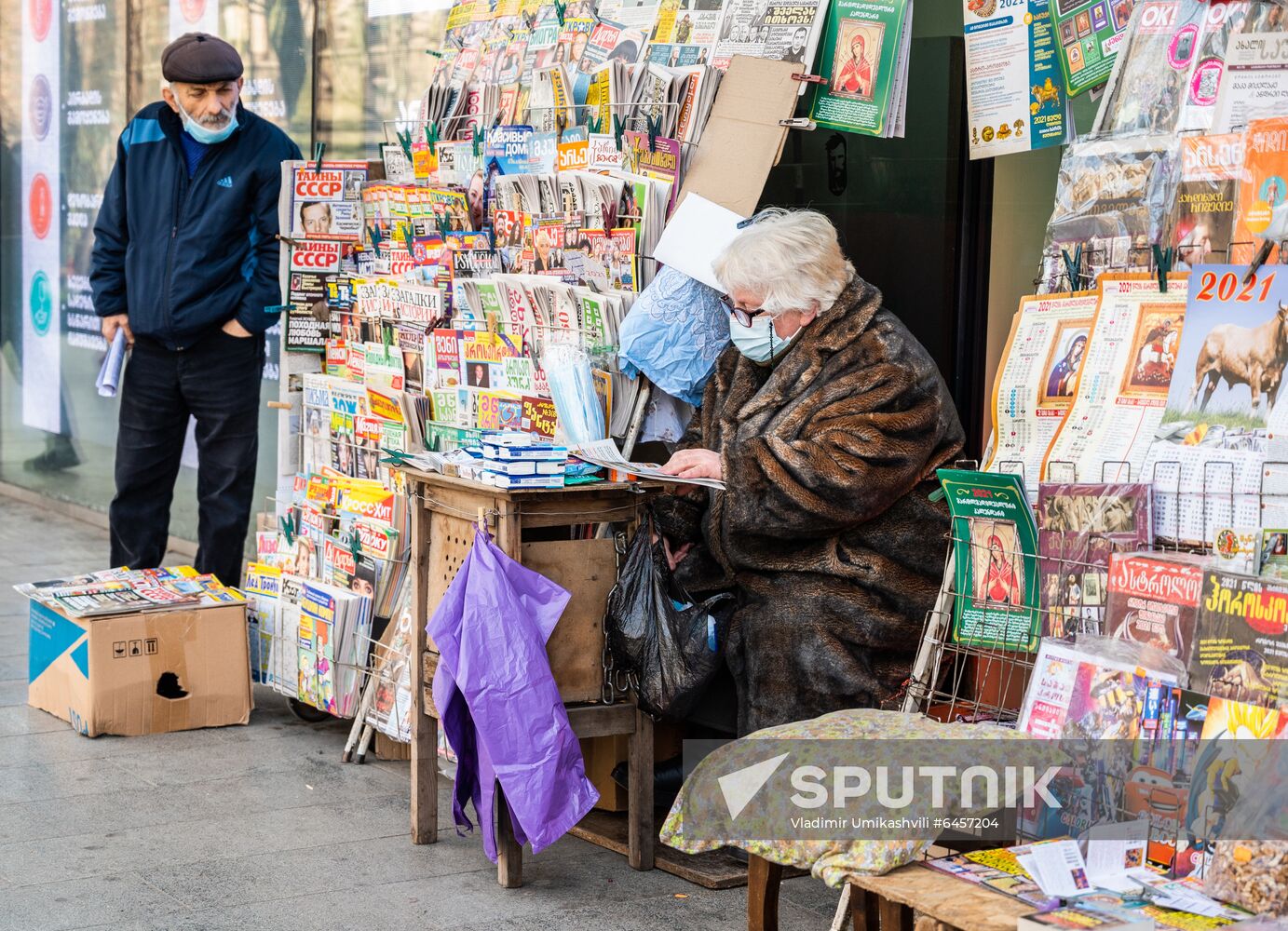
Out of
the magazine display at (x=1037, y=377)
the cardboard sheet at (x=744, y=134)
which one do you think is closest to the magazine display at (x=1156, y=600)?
the magazine display at (x=1037, y=377)

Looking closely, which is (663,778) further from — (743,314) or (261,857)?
(743,314)

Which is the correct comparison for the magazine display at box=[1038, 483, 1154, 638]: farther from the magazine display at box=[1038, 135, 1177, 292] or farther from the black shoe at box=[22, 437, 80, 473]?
the black shoe at box=[22, 437, 80, 473]

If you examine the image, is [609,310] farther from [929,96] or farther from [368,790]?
[368,790]

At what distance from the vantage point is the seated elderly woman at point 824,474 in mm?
3746

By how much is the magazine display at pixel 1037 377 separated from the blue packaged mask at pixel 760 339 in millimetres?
685

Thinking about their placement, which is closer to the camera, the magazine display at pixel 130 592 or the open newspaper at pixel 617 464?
the open newspaper at pixel 617 464

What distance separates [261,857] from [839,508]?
168cm

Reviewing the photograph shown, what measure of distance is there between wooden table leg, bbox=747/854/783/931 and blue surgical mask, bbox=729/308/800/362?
1.39 metres

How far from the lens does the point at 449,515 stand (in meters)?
4.07

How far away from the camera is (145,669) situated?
5086 mm

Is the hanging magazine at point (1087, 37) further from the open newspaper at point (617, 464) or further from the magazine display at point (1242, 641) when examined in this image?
the magazine display at point (1242, 641)

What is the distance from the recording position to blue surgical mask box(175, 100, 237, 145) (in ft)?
18.7

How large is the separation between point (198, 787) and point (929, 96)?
110 inches

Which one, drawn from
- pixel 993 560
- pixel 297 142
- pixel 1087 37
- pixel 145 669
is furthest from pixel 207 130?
pixel 993 560
